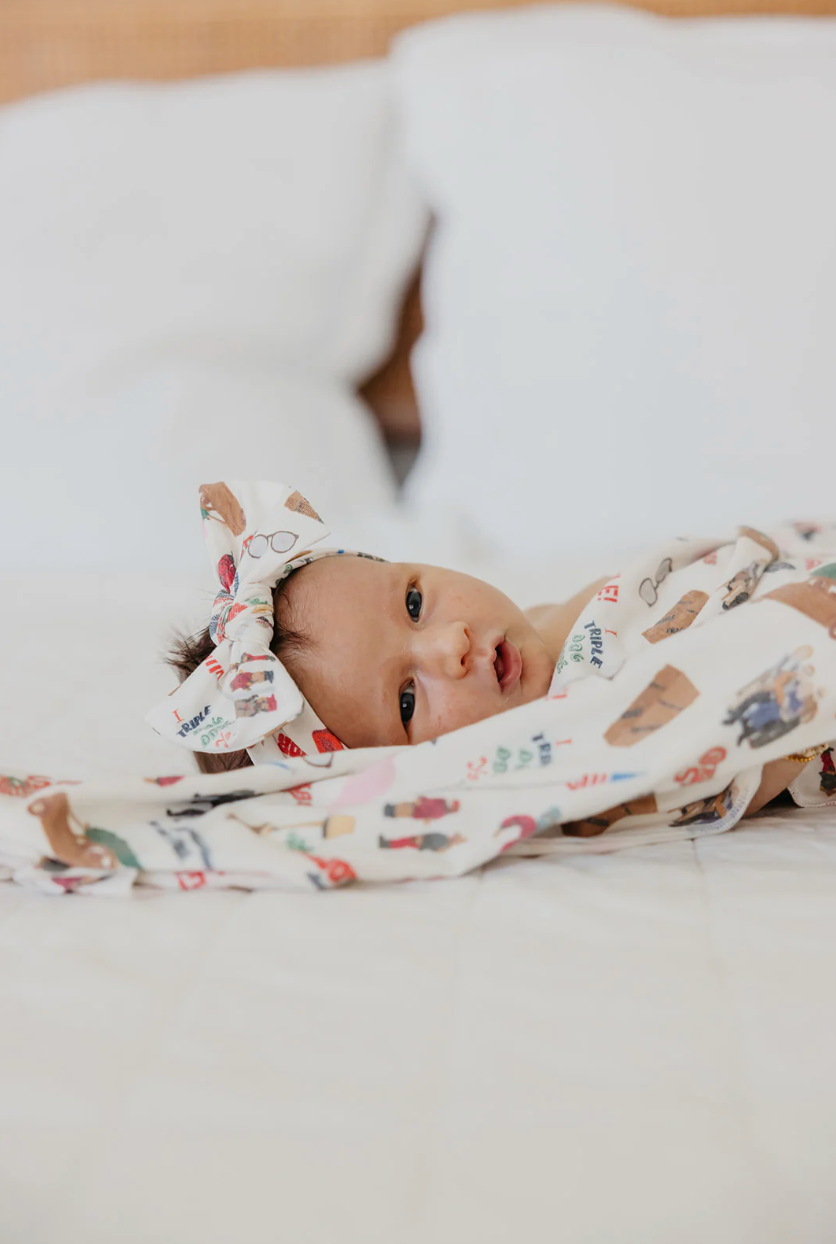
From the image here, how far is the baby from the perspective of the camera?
92 cm

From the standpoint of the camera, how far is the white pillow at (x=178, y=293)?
1.62 m

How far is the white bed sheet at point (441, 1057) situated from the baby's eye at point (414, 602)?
30cm

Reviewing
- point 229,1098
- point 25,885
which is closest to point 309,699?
point 25,885

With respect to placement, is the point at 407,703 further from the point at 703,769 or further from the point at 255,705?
the point at 703,769

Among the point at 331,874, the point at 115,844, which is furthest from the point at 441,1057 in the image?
the point at 115,844

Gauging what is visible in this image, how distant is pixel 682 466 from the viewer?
58.7 inches

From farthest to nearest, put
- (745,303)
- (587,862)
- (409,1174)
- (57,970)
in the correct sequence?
(745,303) → (587,862) → (57,970) → (409,1174)

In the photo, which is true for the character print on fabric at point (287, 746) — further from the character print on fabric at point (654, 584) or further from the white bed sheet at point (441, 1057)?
the character print on fabric at point (654, 584)

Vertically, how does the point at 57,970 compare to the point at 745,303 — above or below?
below

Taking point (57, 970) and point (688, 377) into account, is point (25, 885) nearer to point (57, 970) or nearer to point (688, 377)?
point (57, 970)

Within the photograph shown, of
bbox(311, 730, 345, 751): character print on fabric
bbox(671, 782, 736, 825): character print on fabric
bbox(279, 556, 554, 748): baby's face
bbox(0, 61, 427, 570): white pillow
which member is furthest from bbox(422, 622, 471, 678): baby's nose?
bbox(0, 61, 427, 570): white pillow

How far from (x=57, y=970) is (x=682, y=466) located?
3.65ft

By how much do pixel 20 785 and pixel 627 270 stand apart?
43.0 inches

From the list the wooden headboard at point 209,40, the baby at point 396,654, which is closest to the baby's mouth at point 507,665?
the baby at point 396,654
